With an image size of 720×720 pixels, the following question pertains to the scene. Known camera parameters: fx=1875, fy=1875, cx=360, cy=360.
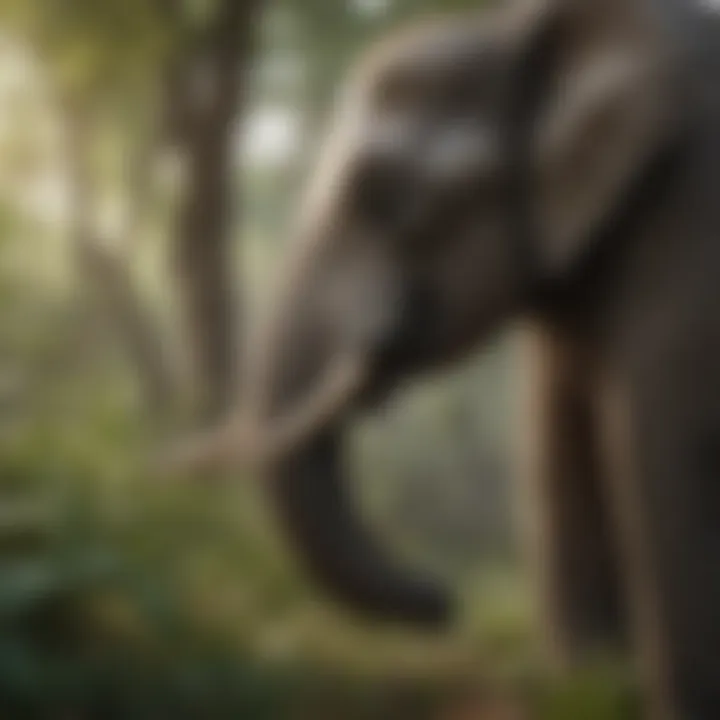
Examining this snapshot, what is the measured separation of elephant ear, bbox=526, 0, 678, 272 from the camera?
0.82 m

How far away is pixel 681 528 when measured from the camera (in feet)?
2.66

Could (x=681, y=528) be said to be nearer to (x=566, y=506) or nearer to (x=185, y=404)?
(x=566, y=506)

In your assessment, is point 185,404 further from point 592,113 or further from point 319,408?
point 592,113

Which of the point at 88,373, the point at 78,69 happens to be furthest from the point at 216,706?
the point at 78,69

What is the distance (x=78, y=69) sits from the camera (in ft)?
2.75

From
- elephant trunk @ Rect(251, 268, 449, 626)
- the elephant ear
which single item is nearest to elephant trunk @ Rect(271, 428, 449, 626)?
elephant trunk @ Rect(251, 268, 449, 626)

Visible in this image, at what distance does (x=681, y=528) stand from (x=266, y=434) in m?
0.18

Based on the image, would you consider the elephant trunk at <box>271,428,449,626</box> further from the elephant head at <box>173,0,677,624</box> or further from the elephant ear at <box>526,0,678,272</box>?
the elephant ear at <box>526,0,678,272</box>

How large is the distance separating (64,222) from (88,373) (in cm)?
7

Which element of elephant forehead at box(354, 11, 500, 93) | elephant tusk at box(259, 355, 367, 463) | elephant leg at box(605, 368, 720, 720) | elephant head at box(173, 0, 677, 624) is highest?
elephant forehead at box(354, 11, 500, 93)

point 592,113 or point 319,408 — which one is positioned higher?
point 592,113

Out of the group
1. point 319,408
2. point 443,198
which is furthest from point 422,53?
point 319,408

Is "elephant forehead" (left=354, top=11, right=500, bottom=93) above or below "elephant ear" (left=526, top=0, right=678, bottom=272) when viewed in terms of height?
above

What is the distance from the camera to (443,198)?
83 cm
